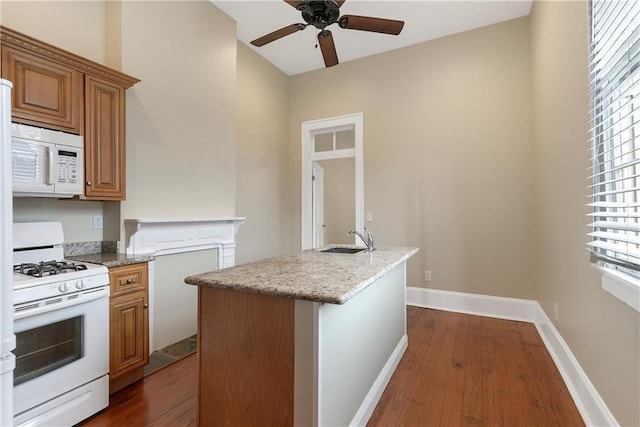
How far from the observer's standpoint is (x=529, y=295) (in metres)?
3.33

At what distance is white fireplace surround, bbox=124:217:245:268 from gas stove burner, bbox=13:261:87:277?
0.53 m

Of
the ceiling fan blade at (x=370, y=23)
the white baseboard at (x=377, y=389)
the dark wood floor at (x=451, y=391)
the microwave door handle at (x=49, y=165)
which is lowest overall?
the dark wood floor at (x=451, y=391)

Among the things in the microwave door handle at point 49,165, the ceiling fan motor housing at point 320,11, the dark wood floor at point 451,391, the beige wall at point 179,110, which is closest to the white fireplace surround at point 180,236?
the beige wall at point 179,110

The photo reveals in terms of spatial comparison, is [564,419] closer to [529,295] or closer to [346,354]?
[346,354]

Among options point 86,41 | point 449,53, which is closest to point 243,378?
point 86,41

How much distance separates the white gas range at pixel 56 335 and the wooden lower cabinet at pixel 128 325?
3.9 inches

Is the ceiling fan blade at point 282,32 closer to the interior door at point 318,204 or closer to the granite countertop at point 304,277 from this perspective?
the granite countertop at point 304,277

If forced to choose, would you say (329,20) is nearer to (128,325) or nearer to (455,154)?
(455,154)

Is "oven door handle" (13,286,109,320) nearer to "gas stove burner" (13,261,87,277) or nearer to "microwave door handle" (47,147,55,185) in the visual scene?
"gas stove burner" (13,261,87,277)

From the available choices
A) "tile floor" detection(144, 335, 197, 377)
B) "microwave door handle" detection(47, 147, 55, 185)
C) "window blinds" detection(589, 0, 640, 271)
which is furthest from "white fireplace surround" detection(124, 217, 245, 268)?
"window blinds" detection(589, 0, 640, 271)

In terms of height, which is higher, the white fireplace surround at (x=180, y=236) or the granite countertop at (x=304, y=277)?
the white fireplace surround at (x=180, y=236)

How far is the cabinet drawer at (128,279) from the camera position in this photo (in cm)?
198

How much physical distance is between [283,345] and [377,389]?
975 millimetres

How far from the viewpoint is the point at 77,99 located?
2.08m
